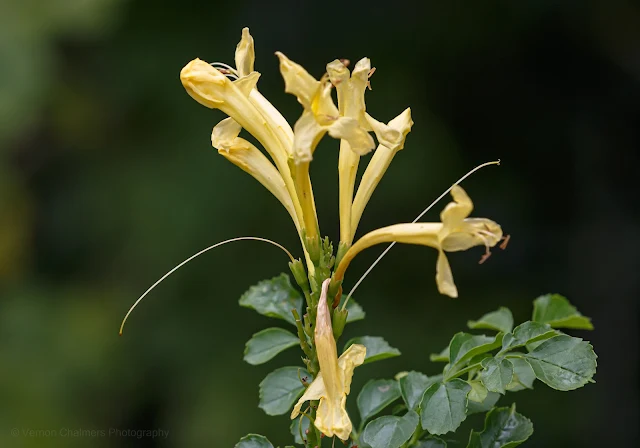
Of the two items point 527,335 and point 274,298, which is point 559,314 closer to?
point 527,335

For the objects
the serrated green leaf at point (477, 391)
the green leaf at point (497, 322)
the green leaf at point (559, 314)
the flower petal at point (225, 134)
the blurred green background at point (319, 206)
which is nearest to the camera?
the serrated green leaf at point (477, 391)

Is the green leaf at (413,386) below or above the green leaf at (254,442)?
above

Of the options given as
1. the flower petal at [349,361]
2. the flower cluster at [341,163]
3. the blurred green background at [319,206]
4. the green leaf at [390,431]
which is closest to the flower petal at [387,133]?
the flower cluster at [341,163]

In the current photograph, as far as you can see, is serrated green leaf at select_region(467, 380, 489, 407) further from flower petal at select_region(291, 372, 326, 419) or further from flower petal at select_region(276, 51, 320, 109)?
flower petal at select_region(276, 51, 320, 109)

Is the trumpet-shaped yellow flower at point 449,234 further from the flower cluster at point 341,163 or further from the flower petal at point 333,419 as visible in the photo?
the flower petal at point 333,419

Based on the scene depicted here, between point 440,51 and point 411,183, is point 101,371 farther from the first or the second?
point 440,51

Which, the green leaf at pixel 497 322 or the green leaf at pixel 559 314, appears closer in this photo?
the green leaf at pixel 559 314

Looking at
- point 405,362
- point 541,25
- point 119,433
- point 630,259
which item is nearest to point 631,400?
point 630,259

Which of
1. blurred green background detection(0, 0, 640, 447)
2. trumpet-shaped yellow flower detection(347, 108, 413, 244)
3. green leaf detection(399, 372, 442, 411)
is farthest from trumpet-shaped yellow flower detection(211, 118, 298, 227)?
blurred green background detection(0, 0, 640, 447)
